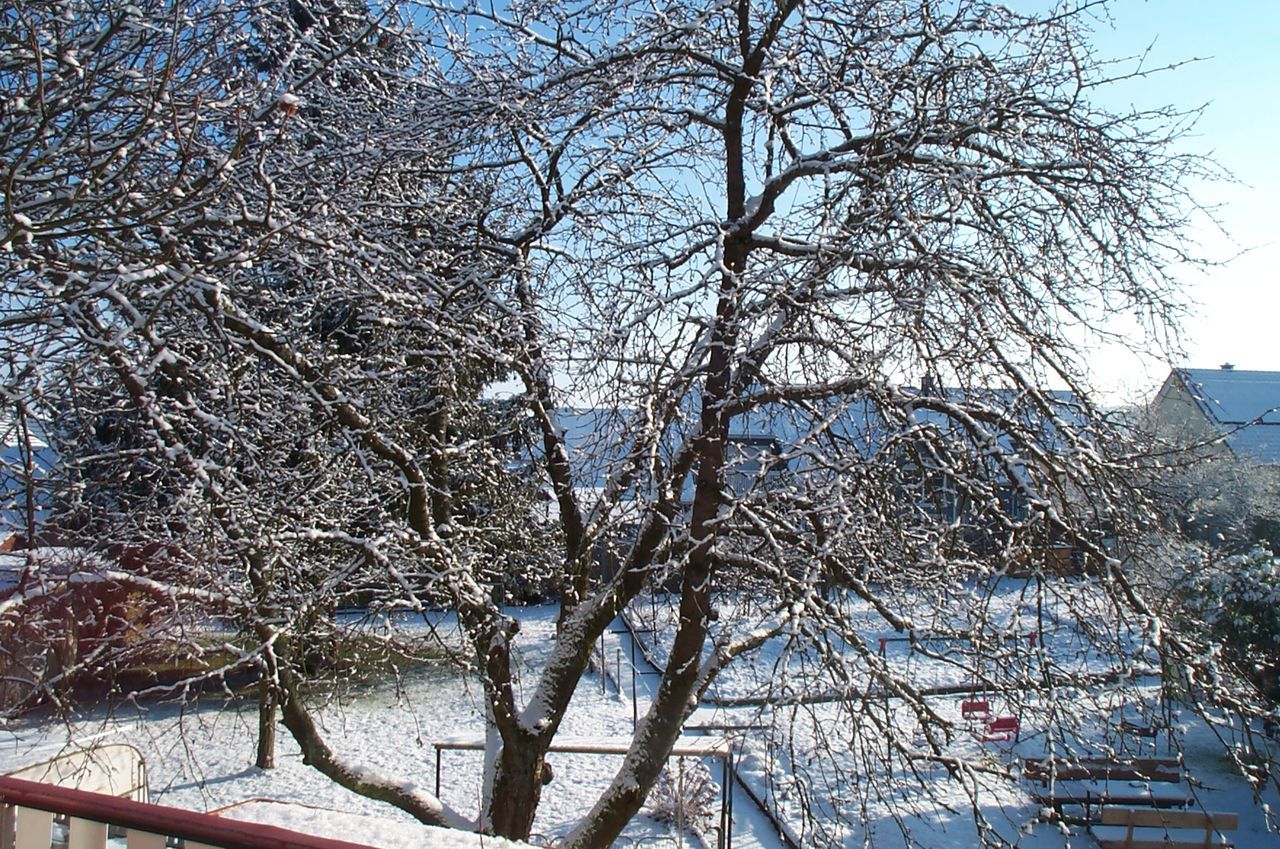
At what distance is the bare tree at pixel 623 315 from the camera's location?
337 centimetres

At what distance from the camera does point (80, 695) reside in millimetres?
13227

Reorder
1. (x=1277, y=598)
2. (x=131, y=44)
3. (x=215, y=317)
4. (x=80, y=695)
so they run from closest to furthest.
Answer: (x=131, y=44) → (x=215, y=317) → (x=1277, y=598) → (x=80, y=695)

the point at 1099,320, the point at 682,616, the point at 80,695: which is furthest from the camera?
the point at 80,695

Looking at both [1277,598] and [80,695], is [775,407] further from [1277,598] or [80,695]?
[80,695]

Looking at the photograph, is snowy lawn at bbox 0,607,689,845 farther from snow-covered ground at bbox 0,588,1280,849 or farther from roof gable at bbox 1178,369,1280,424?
roof gable at bbox 1178,369,1280,424

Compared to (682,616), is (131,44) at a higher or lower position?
higher

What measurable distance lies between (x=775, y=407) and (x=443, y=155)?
8.54 ft

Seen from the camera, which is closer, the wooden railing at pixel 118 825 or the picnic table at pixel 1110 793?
the wooden railing at pixel 118 825

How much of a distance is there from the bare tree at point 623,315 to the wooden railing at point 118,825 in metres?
1.50

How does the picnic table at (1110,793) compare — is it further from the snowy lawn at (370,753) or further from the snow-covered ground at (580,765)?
the snowy lawn at (370,753)

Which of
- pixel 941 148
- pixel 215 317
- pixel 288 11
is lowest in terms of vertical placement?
pixel 215 317

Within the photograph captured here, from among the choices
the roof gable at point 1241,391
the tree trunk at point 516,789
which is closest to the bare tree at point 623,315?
the tree trunk at point 516,789

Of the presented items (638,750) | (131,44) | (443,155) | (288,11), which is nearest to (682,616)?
(638,750)

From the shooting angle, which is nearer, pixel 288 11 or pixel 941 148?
pixel 941 148
